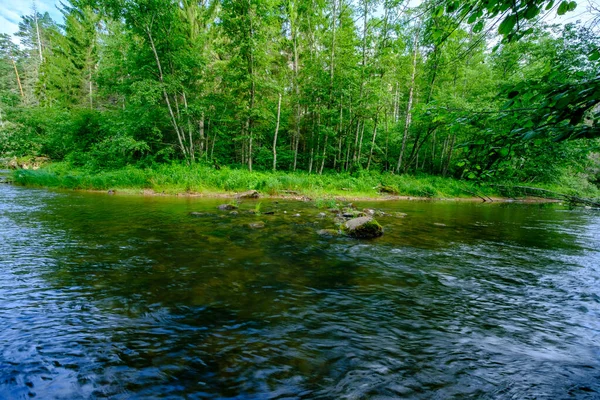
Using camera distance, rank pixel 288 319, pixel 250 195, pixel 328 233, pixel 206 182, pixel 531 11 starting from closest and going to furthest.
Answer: pixel 531 11 < pixel 288 319 < pixel 328 233 < pixel 250 195 < pixel 206 182

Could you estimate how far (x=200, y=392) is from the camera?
7.66ft

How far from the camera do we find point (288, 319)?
3.57m

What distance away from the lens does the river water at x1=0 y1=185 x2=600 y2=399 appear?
2.48 m

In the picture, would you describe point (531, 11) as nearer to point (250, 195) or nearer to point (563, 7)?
point (563, 7)

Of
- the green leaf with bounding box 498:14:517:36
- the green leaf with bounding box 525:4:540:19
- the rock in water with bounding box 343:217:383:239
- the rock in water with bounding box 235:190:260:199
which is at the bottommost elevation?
the rock in water with bounding box 235:190:260:199

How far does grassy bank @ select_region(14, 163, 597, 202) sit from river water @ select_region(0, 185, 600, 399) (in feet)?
34.6

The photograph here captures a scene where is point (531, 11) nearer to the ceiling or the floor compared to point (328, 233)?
nearer to the ceiling

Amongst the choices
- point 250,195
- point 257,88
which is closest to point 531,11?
point 250,195

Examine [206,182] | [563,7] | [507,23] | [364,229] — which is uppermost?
[563,7]

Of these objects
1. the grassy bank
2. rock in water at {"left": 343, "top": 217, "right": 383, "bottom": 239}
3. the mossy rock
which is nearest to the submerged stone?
the mossy rock

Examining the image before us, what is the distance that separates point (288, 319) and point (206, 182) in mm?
15849

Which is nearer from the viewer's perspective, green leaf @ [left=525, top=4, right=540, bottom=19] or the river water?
green leaf @ [left=525, top=4, right=540, bottom=19]

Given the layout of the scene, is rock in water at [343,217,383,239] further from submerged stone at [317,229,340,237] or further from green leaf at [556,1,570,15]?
green leaf at [556,1,570,15]

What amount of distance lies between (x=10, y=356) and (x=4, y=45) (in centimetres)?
7991
